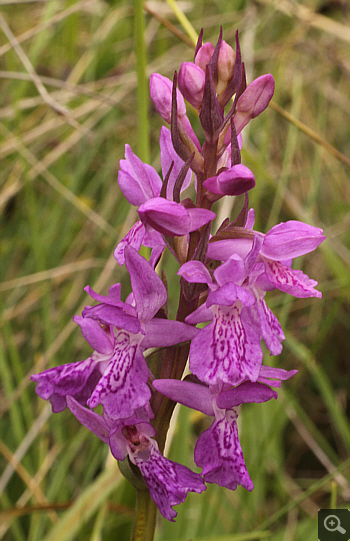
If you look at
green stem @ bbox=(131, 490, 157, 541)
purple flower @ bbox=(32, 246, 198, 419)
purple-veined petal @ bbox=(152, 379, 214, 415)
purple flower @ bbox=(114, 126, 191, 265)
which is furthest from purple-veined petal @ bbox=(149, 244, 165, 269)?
green stem @ bbox=(131, 490, 157, 541)

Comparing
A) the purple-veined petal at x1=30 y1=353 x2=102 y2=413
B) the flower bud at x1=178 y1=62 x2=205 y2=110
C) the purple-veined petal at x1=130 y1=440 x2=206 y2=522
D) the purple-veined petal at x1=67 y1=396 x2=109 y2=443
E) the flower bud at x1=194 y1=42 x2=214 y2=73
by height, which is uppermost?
the flower bud at x1=194 y1=42 x2=214 y2=73

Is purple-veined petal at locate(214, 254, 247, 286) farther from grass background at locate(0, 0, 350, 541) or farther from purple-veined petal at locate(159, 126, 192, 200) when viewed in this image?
grass background at locate(0, 0, 350, 541)

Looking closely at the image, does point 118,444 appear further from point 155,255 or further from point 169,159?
point 169,159

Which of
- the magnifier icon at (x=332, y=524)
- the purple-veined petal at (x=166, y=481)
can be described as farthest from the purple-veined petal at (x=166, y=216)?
the magnifier icon at (x=332, y=524)

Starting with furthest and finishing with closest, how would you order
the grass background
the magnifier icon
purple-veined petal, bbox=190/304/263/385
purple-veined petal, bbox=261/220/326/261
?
1. the grass background
2. the magnifier icon
3. purple-veined petal, bbox=261/220/326/261
4. purple-veined petal, bbox=190/304/263/385

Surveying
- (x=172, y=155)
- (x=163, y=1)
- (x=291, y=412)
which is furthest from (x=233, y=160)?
(x=163, y=1)

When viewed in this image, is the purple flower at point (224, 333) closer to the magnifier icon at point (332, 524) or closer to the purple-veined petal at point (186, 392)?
the purple-veined petal at point (186, 392)
